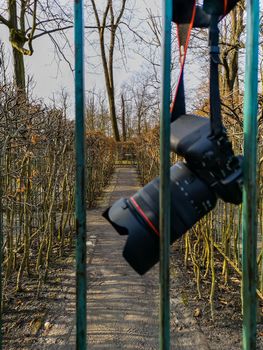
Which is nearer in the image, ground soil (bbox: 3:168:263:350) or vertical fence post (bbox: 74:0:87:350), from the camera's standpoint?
vertical fence post (bbox: 74:0:87:350)

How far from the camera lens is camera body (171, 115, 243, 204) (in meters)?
0.82

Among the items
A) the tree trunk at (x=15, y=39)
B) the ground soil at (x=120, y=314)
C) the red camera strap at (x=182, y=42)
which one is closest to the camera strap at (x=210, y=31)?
the red camera strap at (x=182, y=42)

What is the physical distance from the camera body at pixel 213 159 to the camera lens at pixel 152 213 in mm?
34

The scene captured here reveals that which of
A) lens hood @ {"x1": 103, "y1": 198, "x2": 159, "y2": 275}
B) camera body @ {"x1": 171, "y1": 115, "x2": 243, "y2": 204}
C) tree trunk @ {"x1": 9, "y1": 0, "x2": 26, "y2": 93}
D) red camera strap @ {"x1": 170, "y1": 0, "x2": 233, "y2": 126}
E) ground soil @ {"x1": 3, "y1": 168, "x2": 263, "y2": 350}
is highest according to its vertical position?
red camera strap @ {"x1": 170, "y1": 0, "x2": 233, "y2": 126}

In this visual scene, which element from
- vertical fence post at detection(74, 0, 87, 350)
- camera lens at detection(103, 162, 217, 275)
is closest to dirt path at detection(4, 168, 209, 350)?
vertical fence post at detection(74, 0, 87, 350)

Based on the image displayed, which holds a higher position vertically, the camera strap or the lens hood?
the camera strap

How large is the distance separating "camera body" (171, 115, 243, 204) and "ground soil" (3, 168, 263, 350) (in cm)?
229

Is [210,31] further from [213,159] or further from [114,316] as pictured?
[114,316]

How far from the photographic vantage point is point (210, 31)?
0.90 metres

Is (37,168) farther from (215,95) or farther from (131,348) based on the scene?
(215,95)

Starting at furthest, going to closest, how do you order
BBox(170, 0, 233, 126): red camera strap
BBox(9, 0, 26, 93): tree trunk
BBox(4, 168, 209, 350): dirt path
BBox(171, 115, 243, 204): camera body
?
1. BBox(9, 0, 26, 93): tree trunk
2. BBox(4, 168, 209, 350): dirt path
3. BBox(170, 0, 233, 126): red camera strap
4. BBox(171, 115, 243, 204): camera body

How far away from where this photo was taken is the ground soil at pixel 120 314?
9.46ft

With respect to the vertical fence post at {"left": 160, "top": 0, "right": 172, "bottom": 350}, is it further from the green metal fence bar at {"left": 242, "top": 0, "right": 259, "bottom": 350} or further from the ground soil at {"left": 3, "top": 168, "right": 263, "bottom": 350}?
the ground soil at {"left": 3, "top": 168, "right": 263, "bottom": 350}

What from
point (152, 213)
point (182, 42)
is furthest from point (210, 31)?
point (152, 213)
